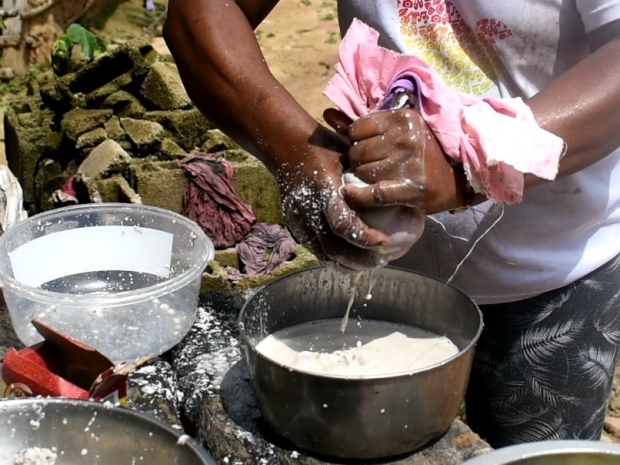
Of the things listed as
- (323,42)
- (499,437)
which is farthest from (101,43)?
(499,437)

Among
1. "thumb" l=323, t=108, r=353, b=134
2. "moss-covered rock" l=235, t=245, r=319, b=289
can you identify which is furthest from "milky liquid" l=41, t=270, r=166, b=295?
"moss-covered rock" l=235, t=245, r=319, b=289

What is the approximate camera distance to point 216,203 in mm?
4199

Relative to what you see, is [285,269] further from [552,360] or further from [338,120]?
[338,120]

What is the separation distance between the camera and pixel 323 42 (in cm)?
947

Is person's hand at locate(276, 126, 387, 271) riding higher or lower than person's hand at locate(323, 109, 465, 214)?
lower

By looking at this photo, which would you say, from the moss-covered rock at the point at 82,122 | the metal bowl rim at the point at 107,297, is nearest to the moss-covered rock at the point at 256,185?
the moss-covered rock at the point at 82,122

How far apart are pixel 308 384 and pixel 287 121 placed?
1.53 feet

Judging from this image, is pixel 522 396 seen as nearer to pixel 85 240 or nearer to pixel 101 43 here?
pixel 85 240

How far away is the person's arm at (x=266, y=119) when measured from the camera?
4.63ft

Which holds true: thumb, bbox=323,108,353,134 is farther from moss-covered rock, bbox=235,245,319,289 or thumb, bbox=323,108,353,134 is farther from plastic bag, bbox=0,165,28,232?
moss-covered rock, bbox=235,245,319,289

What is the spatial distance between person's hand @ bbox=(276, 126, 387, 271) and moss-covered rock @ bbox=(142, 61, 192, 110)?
344 centimetres

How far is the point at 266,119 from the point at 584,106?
554 mm

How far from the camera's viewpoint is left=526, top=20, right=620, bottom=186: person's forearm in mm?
1415

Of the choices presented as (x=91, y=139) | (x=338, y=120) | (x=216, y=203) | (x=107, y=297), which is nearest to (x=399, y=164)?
A: (x=338, y=120)
